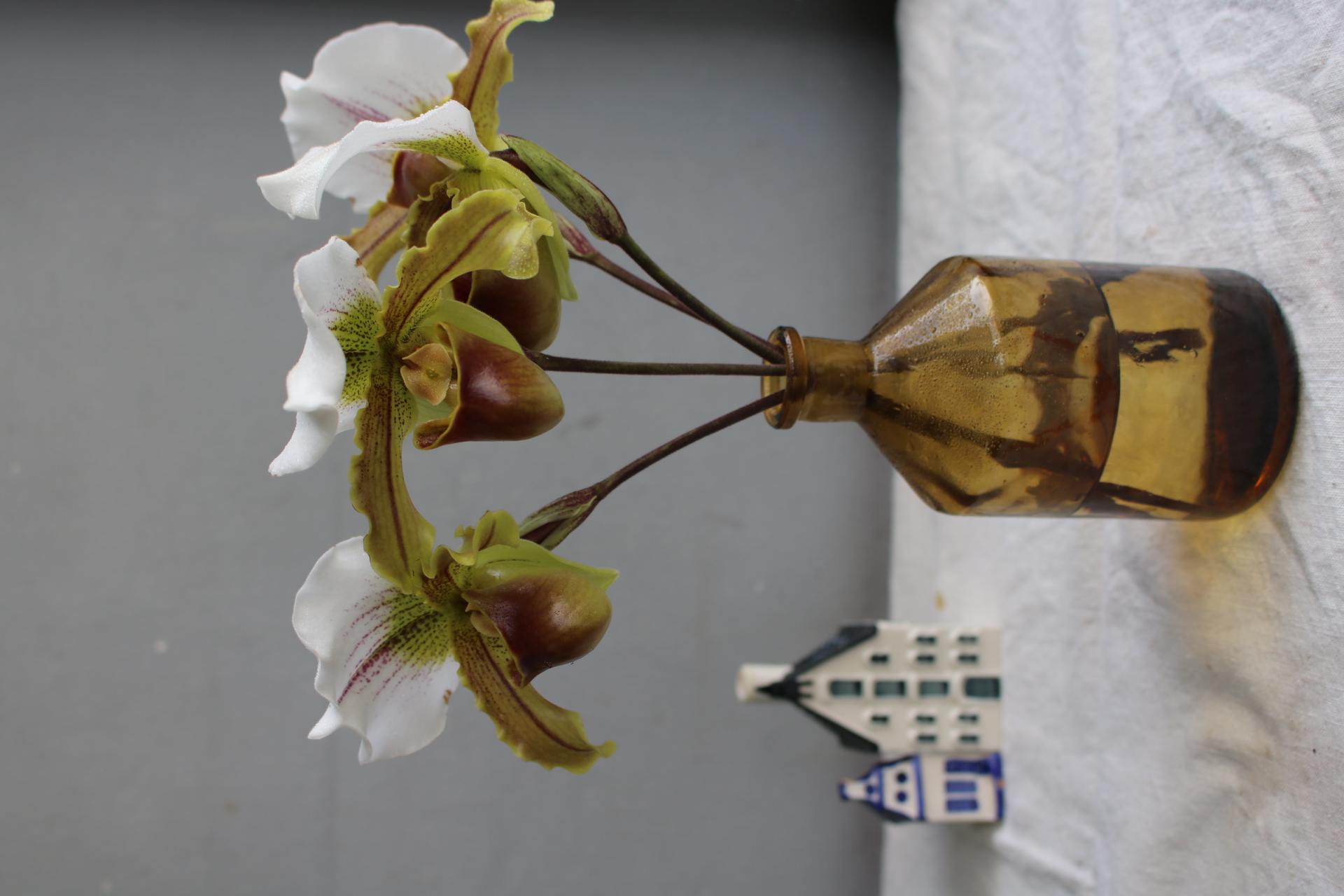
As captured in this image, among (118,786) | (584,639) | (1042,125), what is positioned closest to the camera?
(584,639)

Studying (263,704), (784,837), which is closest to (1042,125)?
(784,837)

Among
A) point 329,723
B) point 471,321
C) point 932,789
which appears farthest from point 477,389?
point 932,789

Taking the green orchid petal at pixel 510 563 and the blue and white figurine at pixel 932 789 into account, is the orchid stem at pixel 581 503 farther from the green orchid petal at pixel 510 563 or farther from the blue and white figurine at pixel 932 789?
the blue and white figurine at pixel 932 789

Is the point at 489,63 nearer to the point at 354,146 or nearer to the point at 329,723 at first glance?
the point at 354,146

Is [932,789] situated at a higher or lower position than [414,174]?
lower

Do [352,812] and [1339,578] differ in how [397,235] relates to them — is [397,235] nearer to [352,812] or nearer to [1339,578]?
[1339,578]
